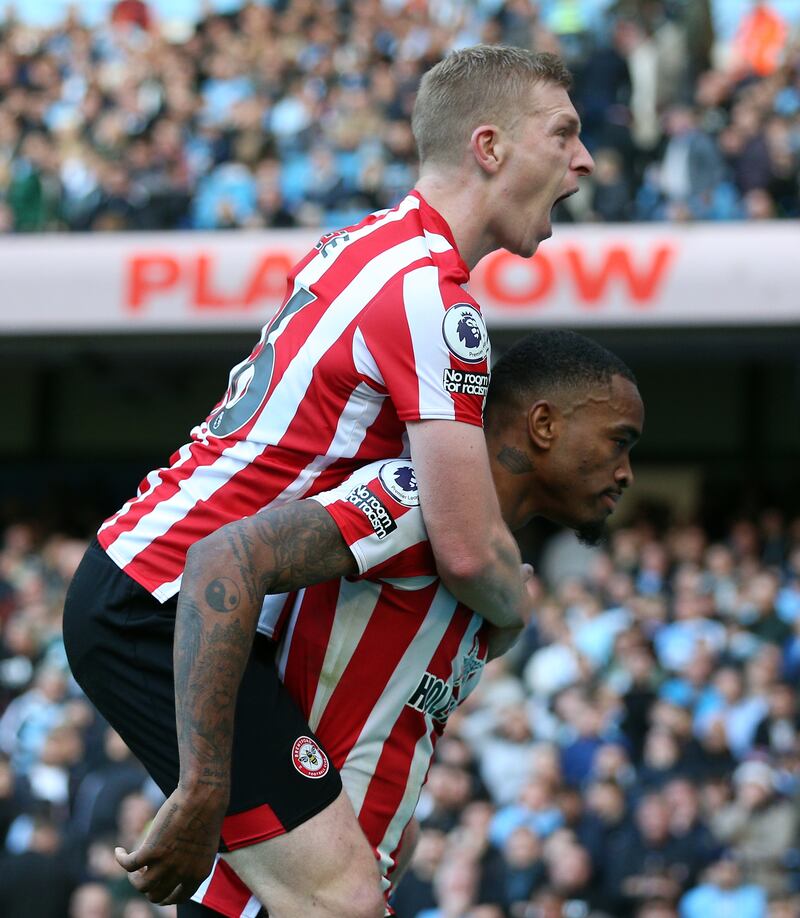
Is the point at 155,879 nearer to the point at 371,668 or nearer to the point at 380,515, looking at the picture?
the point at 371,668

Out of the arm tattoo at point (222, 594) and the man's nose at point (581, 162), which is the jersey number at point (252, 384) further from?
the man's nose at point (581, 162)

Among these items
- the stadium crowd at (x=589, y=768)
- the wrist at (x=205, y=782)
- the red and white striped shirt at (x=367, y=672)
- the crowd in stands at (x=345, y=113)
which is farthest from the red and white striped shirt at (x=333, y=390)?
the crowd in stands at (x=345, y=113)

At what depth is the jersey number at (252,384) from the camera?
304 cm

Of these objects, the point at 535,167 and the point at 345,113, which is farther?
the point at 345,113

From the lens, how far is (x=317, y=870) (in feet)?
9.59

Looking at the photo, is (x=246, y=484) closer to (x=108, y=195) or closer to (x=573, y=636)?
(x=573, y=636)

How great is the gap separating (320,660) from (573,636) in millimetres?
8268

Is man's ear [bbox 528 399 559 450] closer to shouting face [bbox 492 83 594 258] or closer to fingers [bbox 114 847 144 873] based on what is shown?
shouting face [bbox 492 83 594 258]

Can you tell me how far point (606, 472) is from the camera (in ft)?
10.4

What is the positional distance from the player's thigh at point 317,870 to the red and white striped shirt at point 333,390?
0.51 metres

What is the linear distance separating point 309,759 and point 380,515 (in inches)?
19.3

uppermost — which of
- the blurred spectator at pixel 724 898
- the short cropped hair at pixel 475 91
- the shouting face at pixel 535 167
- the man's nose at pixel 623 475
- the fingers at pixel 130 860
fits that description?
the short cropped hair at pixel 475 91

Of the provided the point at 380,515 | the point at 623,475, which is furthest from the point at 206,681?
the point at 623,475

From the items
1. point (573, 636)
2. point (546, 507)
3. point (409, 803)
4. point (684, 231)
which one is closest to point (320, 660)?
point (409, 803)
